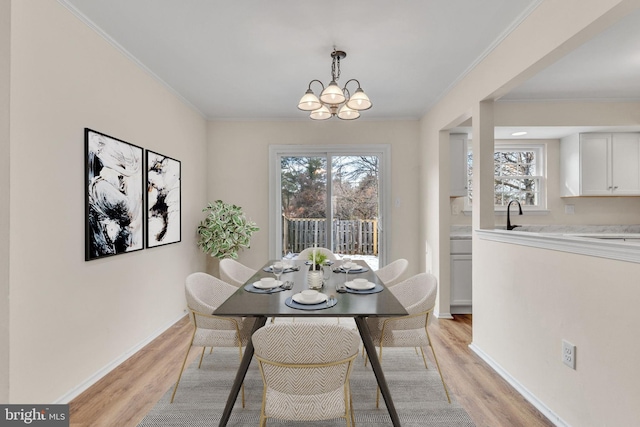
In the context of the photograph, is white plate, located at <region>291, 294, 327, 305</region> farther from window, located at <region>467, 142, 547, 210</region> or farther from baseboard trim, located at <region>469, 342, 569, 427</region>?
window, located at <region>467, 142, 547, 210</region>

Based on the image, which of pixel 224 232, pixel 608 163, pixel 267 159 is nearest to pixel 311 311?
pixel 224 232

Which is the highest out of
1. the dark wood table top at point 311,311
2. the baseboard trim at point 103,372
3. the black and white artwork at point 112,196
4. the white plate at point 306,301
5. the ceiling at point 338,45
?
the ceiling at point 338,45

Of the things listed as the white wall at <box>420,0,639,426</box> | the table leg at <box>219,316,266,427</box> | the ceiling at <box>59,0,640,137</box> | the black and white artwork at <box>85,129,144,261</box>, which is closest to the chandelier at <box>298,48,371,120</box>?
the ceiling at <box>59,0,640,137</box>

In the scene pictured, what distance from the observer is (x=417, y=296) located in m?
2.52

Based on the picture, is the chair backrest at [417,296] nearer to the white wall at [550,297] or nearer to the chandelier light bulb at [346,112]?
the white wall at [550,297]

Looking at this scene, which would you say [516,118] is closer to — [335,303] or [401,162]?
[401,162]

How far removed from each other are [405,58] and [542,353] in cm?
248

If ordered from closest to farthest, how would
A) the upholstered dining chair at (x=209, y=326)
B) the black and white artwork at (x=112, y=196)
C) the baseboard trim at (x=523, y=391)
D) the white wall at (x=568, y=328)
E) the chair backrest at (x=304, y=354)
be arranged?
1. the chair backrest at (x=304, y=354)
2. the white wall at (x=568, y=328)
3. the baseboard trim at (x=523, y=391)
4. the upholstered dining chair at (x=209, y=326)
5. the black and white artwork at (x=112, y=196)

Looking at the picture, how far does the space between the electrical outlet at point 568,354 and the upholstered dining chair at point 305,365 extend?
4.34ft

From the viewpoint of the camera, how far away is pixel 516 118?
3.71 metres

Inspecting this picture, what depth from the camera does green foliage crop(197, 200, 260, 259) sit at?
417 cm

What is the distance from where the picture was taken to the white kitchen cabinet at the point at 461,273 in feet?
13.3

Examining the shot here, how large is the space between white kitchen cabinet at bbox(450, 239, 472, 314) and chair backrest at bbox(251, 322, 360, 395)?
9.73 ft

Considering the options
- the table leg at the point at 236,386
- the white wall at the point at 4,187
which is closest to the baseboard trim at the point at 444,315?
the table leg at the point at 236,386
